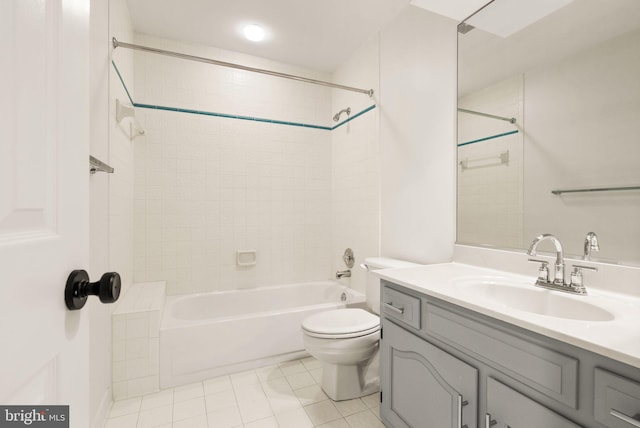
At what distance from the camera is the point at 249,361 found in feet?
6.75

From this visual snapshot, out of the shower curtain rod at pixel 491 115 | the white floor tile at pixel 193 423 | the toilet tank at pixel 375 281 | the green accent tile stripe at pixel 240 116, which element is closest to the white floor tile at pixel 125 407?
the white floor tile at pixel 193 423

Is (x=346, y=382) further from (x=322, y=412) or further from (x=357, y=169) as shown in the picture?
(x=357, y=169)

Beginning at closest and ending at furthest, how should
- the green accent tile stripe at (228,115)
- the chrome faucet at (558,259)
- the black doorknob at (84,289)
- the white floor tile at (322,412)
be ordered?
the black doorknob at (84,289)
the chrome faucet at (558,259)
the white floor tile at (322,412)
the green accent tile stripe at (228,115)

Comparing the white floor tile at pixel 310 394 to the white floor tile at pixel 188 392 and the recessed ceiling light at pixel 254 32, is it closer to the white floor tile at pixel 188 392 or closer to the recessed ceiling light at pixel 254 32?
the white floor tile at pixel 188 392

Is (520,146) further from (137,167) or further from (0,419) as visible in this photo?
(137,167)

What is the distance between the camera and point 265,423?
1.53 metres

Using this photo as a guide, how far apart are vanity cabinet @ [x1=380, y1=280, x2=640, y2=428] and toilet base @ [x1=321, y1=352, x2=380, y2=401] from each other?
298mm

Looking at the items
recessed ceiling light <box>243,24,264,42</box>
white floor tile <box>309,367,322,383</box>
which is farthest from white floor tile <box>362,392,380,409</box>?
recessed ceiling light <box>243,24,264,42</box>

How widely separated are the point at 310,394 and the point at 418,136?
5.82 ft

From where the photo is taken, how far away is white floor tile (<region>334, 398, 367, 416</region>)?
1625 mm

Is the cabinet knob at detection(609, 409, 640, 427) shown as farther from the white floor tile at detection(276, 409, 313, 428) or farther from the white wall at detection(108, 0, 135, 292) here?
the white wall at detection(108, 0, 135, 292)

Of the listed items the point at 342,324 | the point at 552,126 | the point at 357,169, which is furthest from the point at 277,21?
the point at 342,324

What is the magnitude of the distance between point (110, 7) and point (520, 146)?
2386 millimetres

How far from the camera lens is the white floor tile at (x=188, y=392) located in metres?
1.76
